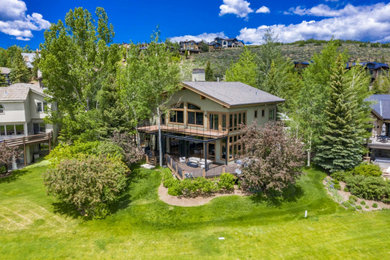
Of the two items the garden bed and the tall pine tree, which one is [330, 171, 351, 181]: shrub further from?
the garden bed

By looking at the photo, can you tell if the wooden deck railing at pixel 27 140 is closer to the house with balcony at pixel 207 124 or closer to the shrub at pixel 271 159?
the house with balcony at pixel 207 124

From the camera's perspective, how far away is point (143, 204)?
60.2 ft

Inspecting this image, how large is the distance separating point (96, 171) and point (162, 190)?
590cm

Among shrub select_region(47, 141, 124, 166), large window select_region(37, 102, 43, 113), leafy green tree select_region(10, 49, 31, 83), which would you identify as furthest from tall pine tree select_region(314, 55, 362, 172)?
leafy green tree select_region(10, 49, 31, 83)

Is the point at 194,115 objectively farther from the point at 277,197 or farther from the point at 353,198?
the point at 353,198

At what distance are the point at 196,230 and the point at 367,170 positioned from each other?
55.4ft

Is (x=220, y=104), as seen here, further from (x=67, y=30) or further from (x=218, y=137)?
(x=67, y=30)

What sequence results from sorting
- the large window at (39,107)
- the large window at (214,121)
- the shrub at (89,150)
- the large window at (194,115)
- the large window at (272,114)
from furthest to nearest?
1. the large window at (39,107)
2. the large window at (272,114)
3. the large window at (194,115)
4. the large window at (214,121)
5. the shrub at (89,150)

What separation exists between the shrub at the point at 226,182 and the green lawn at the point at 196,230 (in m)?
0.93

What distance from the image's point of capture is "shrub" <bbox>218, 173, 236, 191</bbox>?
19.0m

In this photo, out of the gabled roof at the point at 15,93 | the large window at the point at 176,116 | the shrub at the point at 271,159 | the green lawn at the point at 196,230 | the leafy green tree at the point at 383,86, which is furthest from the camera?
the leafy green tree at the point at 383,86

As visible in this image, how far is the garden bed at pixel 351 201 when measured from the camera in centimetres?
1848

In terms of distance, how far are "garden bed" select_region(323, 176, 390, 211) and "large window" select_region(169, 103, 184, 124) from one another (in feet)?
49.2

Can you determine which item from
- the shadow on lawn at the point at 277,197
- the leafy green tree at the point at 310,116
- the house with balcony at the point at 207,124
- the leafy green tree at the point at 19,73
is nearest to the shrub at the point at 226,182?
the house with balcony at the point at 207,124
